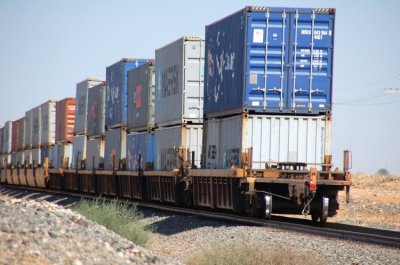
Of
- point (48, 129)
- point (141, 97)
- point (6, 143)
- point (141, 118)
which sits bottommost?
point (141, 118)

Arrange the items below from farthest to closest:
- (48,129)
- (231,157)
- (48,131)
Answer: (48,131) < (48,129) < (231,157)

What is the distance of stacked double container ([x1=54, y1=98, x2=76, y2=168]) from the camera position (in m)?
46.7

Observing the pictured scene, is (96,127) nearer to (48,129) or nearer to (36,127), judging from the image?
(48,129)

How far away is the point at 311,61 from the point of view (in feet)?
74.8

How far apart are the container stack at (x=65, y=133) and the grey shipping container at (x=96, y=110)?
4663 millimetres

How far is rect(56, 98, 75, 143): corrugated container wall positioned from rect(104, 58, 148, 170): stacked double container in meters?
8.38

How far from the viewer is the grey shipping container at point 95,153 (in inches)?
1563

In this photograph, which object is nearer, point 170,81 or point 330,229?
point 330,229

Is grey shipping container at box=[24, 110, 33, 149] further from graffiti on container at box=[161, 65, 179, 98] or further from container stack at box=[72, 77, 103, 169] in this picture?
graffiti on container at box=[161, 65, 179, 98]

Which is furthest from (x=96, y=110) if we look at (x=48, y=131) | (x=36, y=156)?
(x=36, y=156)

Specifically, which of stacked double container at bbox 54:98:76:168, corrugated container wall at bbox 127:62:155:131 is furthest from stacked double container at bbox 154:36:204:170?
stacked double container at bbox 54:98:76:168

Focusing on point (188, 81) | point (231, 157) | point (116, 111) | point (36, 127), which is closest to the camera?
point (231, 157)

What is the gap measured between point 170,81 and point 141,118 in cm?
360

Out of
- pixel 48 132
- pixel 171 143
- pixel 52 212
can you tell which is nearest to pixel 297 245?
pixel 52 212
